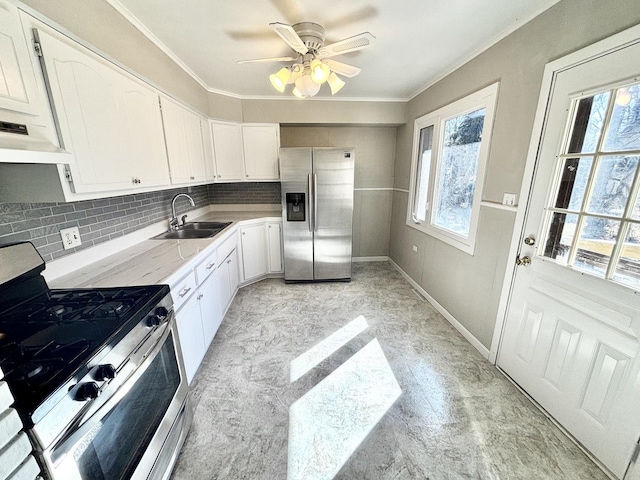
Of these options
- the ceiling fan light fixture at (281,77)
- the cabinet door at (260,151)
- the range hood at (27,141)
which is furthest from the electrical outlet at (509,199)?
the cabinet door at (260,151)

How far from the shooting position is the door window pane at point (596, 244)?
50.8 inches

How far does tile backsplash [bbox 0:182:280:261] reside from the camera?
1278 mm

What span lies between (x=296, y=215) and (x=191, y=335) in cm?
198

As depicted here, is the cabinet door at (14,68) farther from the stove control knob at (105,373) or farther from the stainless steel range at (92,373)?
the stove control knob at (105,373)

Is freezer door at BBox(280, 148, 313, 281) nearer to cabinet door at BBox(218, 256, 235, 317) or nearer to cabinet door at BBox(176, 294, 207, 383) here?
cabinet door at BBox(218, 256, 235, 317)

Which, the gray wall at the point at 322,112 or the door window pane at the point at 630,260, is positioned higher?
the gray wall at the point at 322,112

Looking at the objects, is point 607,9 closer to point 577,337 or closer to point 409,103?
point 577,337

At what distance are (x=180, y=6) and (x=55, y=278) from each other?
1849mm

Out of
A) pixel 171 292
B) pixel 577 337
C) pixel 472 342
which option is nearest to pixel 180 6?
pixel 171 292

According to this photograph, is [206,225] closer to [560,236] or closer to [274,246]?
[274,246]

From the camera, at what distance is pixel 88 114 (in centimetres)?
132

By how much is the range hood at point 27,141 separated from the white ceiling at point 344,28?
1129 mm

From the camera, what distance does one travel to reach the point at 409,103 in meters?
3.51

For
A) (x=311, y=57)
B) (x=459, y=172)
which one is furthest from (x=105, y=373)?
(x=459, y=172)
